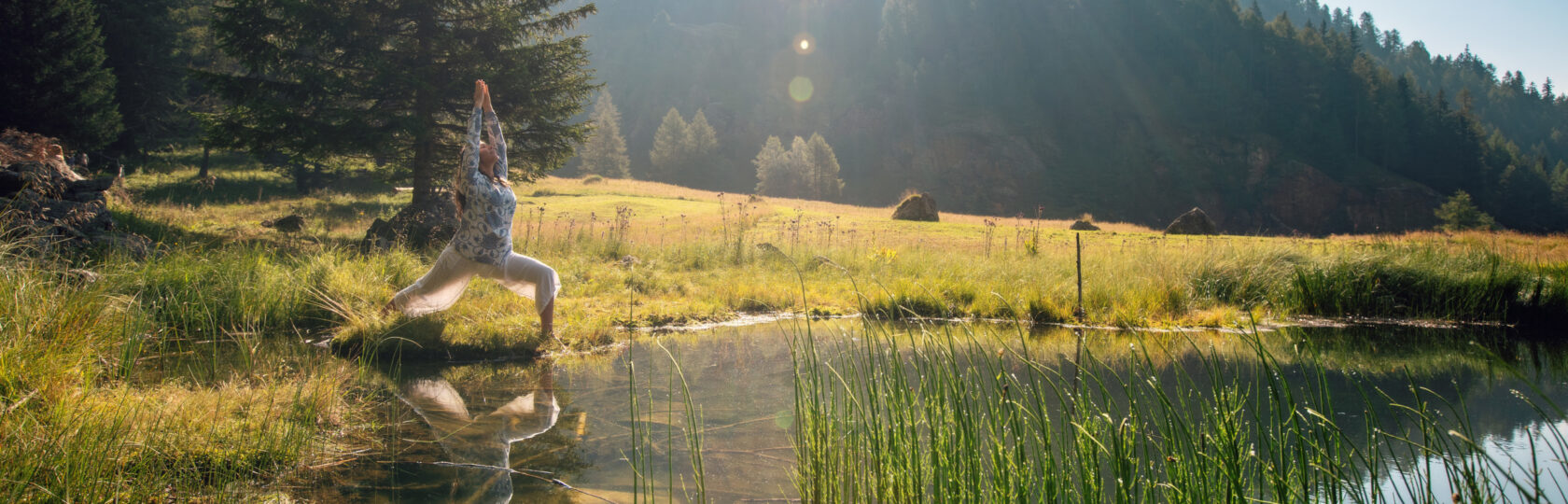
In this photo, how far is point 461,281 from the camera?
7180 mm

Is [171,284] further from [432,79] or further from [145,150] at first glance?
[145,150]

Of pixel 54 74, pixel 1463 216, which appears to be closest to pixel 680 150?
pixel 54 74

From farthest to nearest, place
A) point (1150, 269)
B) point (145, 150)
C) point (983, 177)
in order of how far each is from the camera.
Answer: point (983, 177) → point (145, 150) → point (1150, 269)

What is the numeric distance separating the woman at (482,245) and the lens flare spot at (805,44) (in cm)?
15236

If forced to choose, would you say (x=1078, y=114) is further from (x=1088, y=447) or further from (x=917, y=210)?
(x=1088, y=447)

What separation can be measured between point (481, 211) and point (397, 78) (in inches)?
417

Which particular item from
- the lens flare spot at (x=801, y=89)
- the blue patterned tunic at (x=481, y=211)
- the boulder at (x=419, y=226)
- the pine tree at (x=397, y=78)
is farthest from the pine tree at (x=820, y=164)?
the blue patterned tunic at (x=481, y=211)

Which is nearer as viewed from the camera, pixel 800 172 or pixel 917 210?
pixel 917 210

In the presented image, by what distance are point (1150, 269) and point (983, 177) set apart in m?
95.8

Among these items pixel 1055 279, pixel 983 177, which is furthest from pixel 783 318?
pixel 983 177

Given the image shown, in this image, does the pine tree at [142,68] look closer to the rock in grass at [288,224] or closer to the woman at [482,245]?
the rock in grass at [288,224]

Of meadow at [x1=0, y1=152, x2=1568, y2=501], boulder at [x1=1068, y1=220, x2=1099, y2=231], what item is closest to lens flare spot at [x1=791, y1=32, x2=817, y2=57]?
boulder at [x1=1068, y1=220, x2=1099, y2=231]

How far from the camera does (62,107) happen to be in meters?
20.9

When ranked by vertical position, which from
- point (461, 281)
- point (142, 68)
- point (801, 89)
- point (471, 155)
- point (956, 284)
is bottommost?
point (956, 284)
